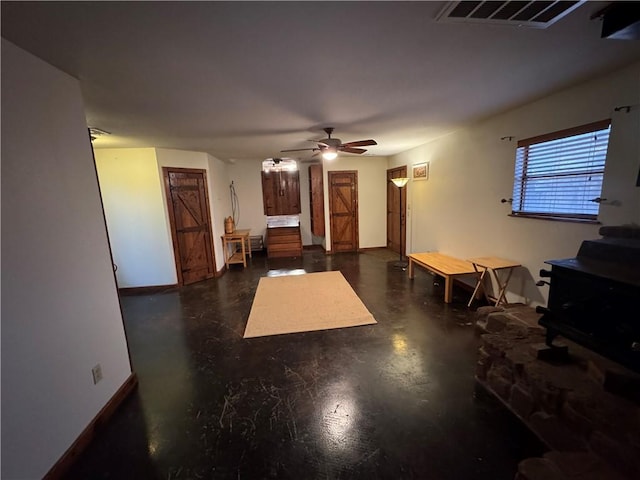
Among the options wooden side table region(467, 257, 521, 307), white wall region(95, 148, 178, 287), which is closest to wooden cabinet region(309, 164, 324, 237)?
white wall region(95, 148, 178, 287)

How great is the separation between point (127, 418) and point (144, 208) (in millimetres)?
3254

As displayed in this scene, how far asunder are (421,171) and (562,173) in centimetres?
258

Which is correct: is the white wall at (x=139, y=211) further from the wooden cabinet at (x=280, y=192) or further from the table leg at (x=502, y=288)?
the table leg at (x=502, y=288)

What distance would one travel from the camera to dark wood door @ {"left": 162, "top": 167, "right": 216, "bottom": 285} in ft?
14.3

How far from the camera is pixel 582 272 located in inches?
60.6

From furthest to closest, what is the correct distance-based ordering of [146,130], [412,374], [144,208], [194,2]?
[144,208] < [146,130] < [412,374] < [194,2]

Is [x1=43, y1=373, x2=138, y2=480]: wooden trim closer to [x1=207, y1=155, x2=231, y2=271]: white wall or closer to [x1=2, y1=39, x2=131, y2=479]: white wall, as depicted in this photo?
[x1=2, y1=39, x2=131, y2=479]: white wall

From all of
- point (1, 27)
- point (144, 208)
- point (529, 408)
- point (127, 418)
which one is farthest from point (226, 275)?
point (529, 408)

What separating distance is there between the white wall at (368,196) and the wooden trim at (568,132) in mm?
3763

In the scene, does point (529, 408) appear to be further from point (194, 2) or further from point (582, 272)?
point (194, 2)

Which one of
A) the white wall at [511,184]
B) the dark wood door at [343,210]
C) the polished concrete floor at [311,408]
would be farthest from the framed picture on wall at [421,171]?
the polished concrete floor at [311,408]

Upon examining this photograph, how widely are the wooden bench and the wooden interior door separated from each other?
1389mm

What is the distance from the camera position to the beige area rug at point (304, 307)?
3020 millimetres

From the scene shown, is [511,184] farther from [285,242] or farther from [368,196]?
[285,242]
